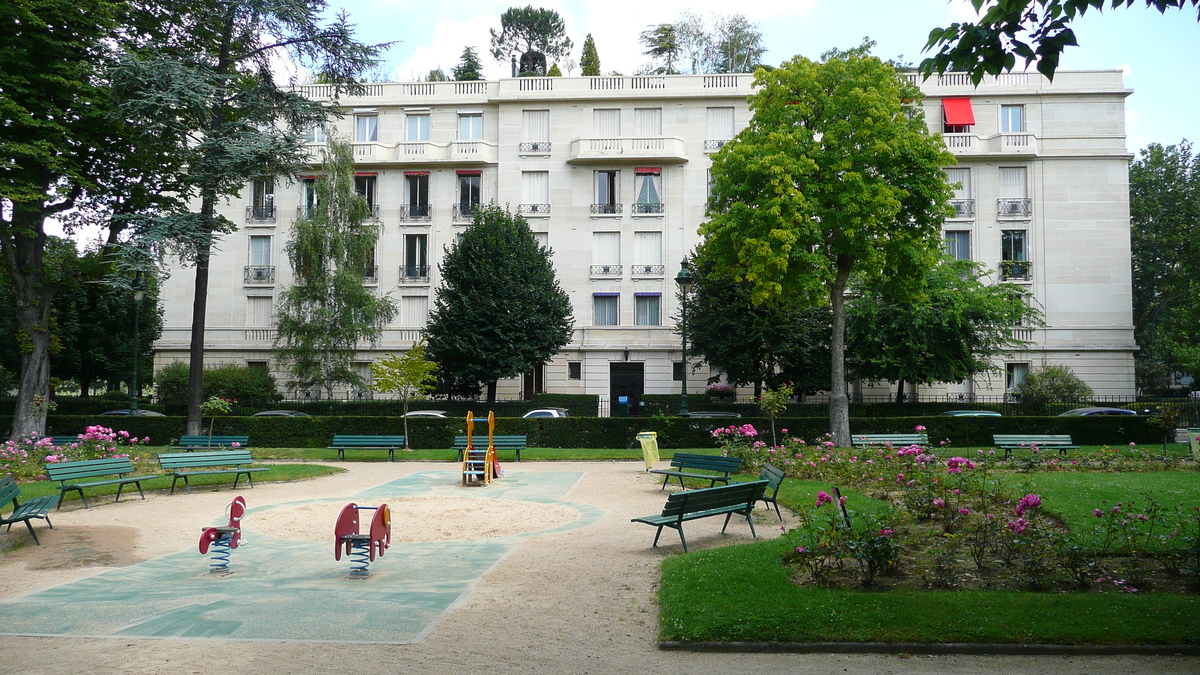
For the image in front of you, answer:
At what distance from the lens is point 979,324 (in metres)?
36.7

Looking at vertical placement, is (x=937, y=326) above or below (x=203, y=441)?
above

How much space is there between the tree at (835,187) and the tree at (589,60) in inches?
1152

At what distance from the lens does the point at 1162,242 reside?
51.0 metres

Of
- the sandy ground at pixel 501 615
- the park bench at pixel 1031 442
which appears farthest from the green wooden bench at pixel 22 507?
the park bench at pixel 1031 442

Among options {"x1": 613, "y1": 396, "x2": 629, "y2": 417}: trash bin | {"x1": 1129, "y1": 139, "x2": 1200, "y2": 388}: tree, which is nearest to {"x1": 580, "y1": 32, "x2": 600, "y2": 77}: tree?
{"x1": 613, "y1": 396, "x2": 629, "y2": 417}: trash bin

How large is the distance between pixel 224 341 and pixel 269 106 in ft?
65.8

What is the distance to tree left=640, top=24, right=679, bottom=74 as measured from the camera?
55219 millimetres

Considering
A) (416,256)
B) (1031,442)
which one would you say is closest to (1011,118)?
(1031,442)

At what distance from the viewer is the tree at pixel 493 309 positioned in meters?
37.0

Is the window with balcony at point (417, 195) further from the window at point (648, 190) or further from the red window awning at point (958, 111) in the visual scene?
the red window awning at point (958, 111)

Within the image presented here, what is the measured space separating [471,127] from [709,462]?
33.1 meters

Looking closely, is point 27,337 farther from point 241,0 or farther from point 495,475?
point 495,475

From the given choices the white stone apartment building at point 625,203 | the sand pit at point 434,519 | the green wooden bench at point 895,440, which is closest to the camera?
the sand pit at point 434,519

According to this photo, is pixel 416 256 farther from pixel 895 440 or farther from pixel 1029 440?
pixel 1029 440
